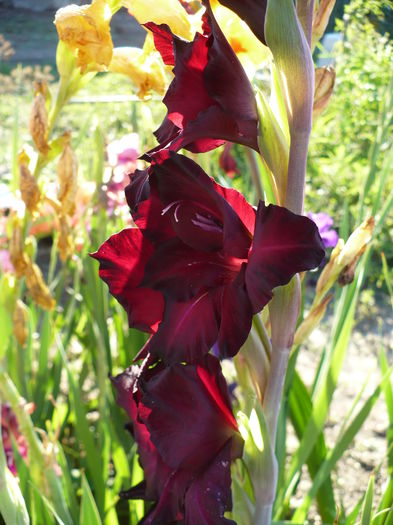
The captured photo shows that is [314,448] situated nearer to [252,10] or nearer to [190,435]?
[190,435]

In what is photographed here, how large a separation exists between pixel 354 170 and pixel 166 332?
1.97 meters

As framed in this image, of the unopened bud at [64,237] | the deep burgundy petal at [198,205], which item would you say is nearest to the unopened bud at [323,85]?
the deep burgundy petal at [198,205]

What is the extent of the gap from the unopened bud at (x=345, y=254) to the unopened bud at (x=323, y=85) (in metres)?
0.12

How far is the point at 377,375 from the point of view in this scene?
185cm

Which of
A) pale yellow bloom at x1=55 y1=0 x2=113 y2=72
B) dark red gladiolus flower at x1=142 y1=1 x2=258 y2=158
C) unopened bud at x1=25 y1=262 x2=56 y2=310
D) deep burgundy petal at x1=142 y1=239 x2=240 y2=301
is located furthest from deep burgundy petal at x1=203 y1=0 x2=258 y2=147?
unopened bud at x1=25 y1=262 x2=56 y2=310

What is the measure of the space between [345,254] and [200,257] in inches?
6.7

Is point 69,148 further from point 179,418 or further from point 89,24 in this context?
point 179,418

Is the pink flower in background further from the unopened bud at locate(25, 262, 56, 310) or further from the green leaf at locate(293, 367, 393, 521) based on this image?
the green leaf at locate(293, 367, 393, 521)

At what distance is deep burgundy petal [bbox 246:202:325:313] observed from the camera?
0.39 metres

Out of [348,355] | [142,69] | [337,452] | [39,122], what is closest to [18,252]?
[39,122]

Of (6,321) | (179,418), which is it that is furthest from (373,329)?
(179,418)

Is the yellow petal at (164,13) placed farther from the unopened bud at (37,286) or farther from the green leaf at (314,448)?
the green leaf at (314,448)

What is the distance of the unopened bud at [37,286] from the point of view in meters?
0.89

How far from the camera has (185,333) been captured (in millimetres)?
428
